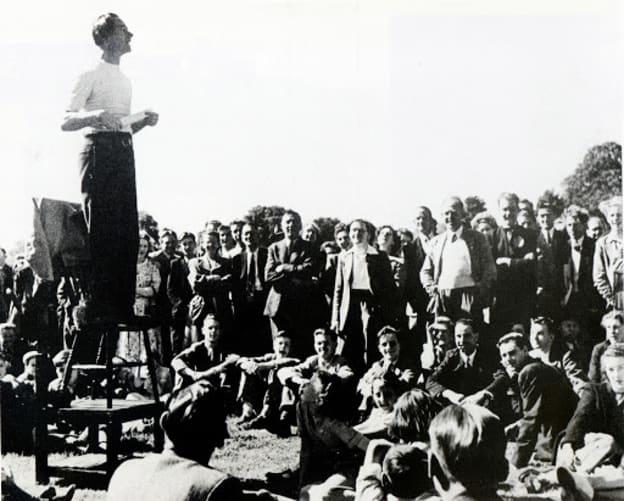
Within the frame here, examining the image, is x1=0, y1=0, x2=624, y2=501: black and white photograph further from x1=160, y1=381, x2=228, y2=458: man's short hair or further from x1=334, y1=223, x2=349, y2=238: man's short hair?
x1=160, y1=381, x2=228, y2=458: man's short hair

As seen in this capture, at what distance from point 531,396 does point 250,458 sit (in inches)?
54.6

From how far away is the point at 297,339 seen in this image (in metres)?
3.62

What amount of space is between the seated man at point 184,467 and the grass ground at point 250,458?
89 centimetres

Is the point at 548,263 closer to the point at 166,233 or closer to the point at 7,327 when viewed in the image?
the point at 166,233

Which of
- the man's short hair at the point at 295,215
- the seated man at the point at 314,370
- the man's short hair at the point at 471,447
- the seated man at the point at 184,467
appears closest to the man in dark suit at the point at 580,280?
the man's short hair at the point at 471,447

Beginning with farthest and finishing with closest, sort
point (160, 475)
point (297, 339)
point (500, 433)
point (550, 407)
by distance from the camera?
point (297, 339) → point (550, 407) → point (500, 433) → point (160, 475)

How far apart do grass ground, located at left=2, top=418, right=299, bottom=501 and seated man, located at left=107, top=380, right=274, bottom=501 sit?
2.91 feet

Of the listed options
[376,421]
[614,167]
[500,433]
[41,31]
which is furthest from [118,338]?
[614,167]

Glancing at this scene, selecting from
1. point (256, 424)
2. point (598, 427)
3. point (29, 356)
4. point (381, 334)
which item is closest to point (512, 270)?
point (381, 334)

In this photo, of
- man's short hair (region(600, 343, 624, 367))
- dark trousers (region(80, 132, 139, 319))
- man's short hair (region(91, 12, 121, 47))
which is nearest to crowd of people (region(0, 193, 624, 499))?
man's short hair (region(600, 343, 624, 367))

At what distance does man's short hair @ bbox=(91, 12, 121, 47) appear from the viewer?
3.51 metres

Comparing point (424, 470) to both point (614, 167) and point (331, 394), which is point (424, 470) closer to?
point (331, 394)

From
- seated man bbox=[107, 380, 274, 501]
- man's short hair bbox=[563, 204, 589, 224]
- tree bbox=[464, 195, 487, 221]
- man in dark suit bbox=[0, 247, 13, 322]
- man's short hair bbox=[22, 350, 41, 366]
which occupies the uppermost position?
tree bbox=[464, 195, 487, 221]

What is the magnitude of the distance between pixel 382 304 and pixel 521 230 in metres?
0.79
